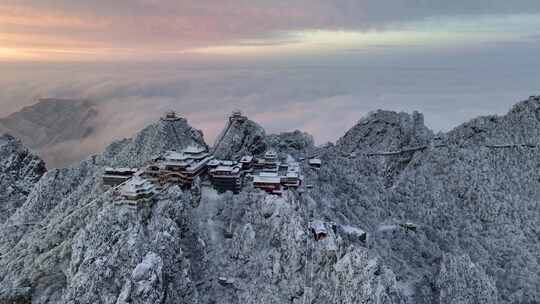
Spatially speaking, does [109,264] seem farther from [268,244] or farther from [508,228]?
[508,228]

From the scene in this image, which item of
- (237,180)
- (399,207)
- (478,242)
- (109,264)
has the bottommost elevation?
(478,242)

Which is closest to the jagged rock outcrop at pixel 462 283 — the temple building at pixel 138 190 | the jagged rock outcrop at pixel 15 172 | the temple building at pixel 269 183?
the temple building at pixel 269 183

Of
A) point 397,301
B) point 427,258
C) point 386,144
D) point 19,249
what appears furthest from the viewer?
point 386,144

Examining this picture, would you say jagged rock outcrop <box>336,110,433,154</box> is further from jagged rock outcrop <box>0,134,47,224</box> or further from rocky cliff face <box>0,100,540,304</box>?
jagged rock outcrop <box>0,134,47,224</box>

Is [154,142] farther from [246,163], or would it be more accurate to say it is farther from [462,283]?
[462,283]

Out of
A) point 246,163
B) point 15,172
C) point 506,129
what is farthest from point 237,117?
point 15,172

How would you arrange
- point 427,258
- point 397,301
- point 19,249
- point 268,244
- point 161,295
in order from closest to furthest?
1. point 161,295
2. point 397,301
3. point 268,244
4. point 19,249
5. point 427,258

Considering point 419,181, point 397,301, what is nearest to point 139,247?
point 397,301
